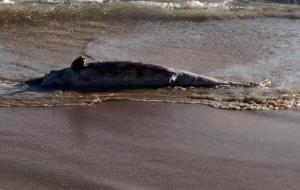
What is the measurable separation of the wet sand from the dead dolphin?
0.96 m

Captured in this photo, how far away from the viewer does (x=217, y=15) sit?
54.4 feet

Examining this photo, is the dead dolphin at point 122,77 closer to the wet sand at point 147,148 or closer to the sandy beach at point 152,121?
the sandy beach at point 152,121

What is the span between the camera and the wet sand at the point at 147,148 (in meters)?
4.32

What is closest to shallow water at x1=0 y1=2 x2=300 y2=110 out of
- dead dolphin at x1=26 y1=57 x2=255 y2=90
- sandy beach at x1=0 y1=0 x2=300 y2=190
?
sandy beach at x1=0 y1=0 x2=300 y2=190

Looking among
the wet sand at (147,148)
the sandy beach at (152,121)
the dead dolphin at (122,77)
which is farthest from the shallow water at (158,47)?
the wet sand at (147,148)

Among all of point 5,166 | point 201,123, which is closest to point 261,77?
point 201,123

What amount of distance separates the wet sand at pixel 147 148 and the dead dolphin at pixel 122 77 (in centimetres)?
96

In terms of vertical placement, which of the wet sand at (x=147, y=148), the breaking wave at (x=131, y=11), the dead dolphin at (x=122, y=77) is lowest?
the wet sand at (x=147, y=148)

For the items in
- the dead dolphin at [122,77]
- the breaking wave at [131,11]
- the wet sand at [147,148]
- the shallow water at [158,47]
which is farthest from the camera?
the breaking wave at [131,11]

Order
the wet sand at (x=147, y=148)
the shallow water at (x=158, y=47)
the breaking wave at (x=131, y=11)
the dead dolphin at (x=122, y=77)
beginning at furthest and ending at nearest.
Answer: the breaking wave at (x=131, y=11) → the dead dolphin at (x=122, y=77) → the shallow water at (x=158, y=47) → the wet sand at (x=147, y=148)

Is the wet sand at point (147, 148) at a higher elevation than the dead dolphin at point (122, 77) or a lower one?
lower

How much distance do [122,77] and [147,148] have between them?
2742mm

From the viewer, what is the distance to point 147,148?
510 cm

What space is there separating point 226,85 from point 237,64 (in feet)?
5.67
